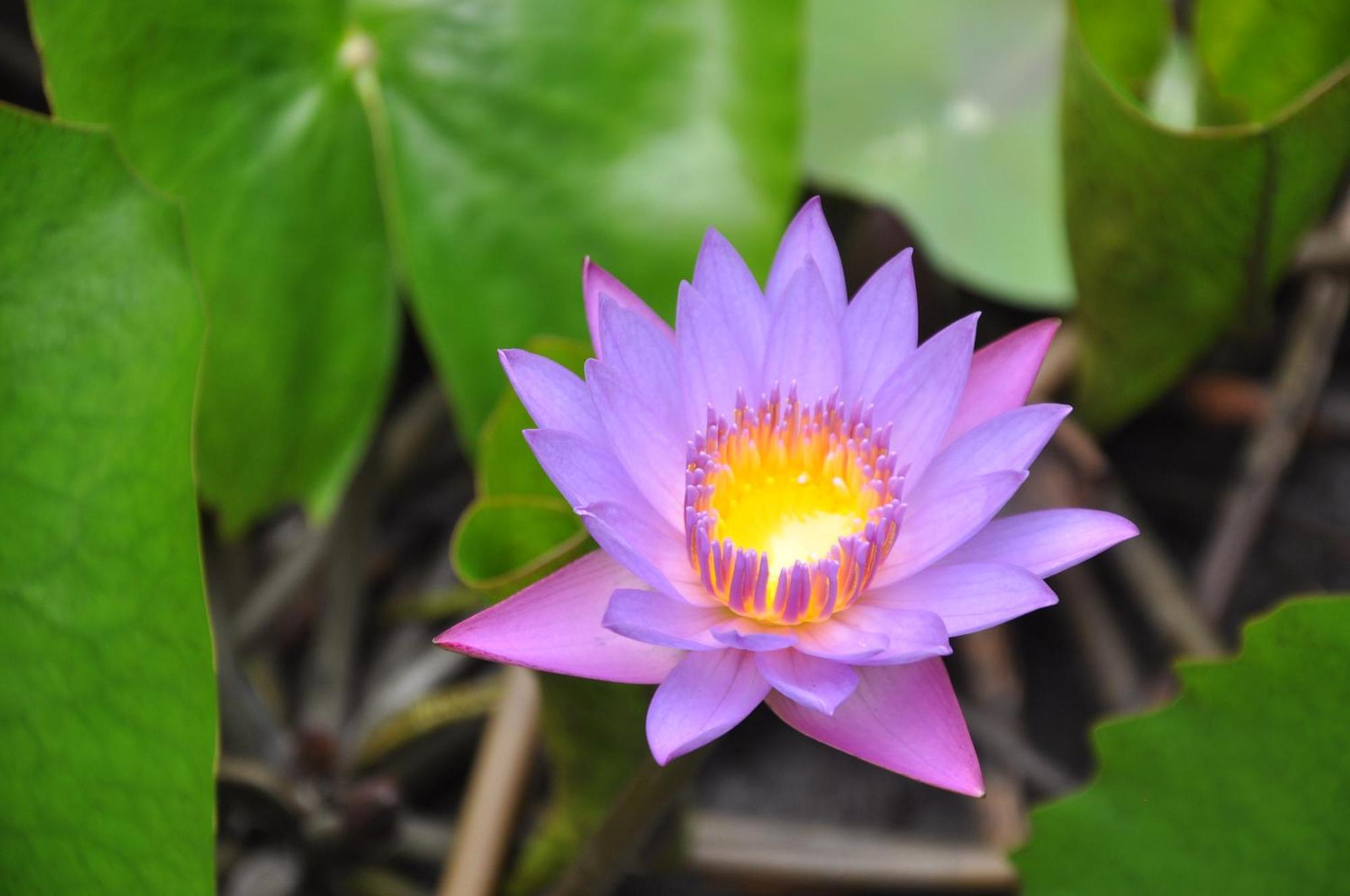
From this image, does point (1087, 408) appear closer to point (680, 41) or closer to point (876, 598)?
point (680, 41)

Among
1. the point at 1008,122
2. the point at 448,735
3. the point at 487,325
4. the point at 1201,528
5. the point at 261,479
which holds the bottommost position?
the point at 448,735

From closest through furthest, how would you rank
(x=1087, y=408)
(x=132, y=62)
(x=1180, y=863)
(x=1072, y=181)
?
(x=1180, y=863) → (x=132, y=62) → (x=1072, y=181) → (x=1087, y=408)

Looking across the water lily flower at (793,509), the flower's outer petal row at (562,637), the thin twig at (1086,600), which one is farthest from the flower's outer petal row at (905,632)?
the thin twig at (1086,600)

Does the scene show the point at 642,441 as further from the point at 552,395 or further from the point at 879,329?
the point at 879,329

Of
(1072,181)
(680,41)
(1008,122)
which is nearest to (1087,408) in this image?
(1072,181)

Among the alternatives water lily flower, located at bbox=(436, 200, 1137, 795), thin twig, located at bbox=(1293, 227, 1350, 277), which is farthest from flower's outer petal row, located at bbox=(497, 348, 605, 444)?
thin twig, located at bbox=(1293, 227, 1350, 277)

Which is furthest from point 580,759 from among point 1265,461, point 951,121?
point 951,121
